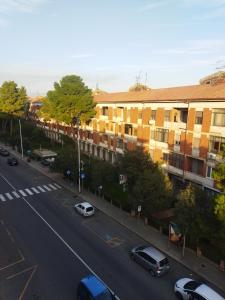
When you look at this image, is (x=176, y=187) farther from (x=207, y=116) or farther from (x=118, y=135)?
(x=118, y=135)

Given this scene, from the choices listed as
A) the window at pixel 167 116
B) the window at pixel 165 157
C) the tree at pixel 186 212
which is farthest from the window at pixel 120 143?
the tree at pixel 186 212

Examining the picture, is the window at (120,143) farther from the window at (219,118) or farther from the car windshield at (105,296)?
the car windshield at (105,296)

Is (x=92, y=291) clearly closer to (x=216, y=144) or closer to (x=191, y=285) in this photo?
(x=191, y=285)

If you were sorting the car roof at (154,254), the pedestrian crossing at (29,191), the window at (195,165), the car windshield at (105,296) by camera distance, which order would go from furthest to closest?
the pedestrian crossing at (29,191) → the window at (195,165) → the car roof at (154,254) → the car windshield at (105,296)

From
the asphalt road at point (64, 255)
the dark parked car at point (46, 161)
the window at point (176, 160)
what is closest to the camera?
the asphalt road at point (64, 255)

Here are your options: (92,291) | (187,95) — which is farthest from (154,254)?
(187,95)

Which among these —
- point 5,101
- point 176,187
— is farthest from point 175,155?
point 5,101

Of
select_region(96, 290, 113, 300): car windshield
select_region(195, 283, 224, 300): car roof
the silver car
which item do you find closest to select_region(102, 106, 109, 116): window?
the silver car

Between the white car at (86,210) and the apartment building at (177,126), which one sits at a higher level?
the apartment building at (177,126)
